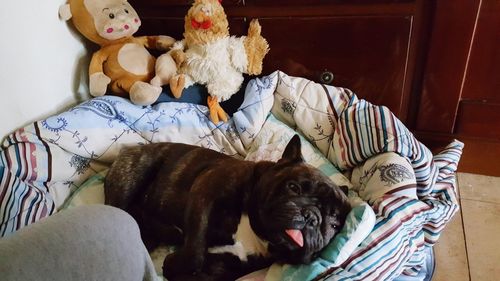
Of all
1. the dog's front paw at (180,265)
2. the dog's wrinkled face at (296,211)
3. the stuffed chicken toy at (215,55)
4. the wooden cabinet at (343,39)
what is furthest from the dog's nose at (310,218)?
the wooden cabinet at (343,39)

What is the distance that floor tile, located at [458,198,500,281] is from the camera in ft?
4.25

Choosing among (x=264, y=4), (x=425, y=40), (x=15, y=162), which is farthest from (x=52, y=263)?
(x=425, y=40)

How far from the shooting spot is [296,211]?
0.99 metres

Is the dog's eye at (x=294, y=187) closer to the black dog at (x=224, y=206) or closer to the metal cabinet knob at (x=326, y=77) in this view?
the black dog at (x=224, y=206)

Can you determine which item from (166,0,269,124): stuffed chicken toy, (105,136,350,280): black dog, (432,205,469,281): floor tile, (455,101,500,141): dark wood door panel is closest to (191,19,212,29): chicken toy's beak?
(166,0,269,124): stuffed chicken toy

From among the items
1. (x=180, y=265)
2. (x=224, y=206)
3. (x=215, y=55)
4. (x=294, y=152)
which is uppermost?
(x=215, y=55)

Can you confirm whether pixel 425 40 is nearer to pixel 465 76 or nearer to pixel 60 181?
pixel 465 76

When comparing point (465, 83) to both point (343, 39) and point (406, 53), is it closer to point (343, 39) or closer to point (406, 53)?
point (406, 53)

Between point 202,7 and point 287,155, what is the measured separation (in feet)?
2.11

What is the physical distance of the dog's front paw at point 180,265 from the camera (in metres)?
1.12

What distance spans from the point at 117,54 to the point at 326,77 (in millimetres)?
778

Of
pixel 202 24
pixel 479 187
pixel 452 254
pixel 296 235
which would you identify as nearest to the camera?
pixel 296 235

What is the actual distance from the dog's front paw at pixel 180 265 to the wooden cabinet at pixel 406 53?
851 millimetres

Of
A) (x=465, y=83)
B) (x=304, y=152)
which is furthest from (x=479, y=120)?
(x=304, y=152)
